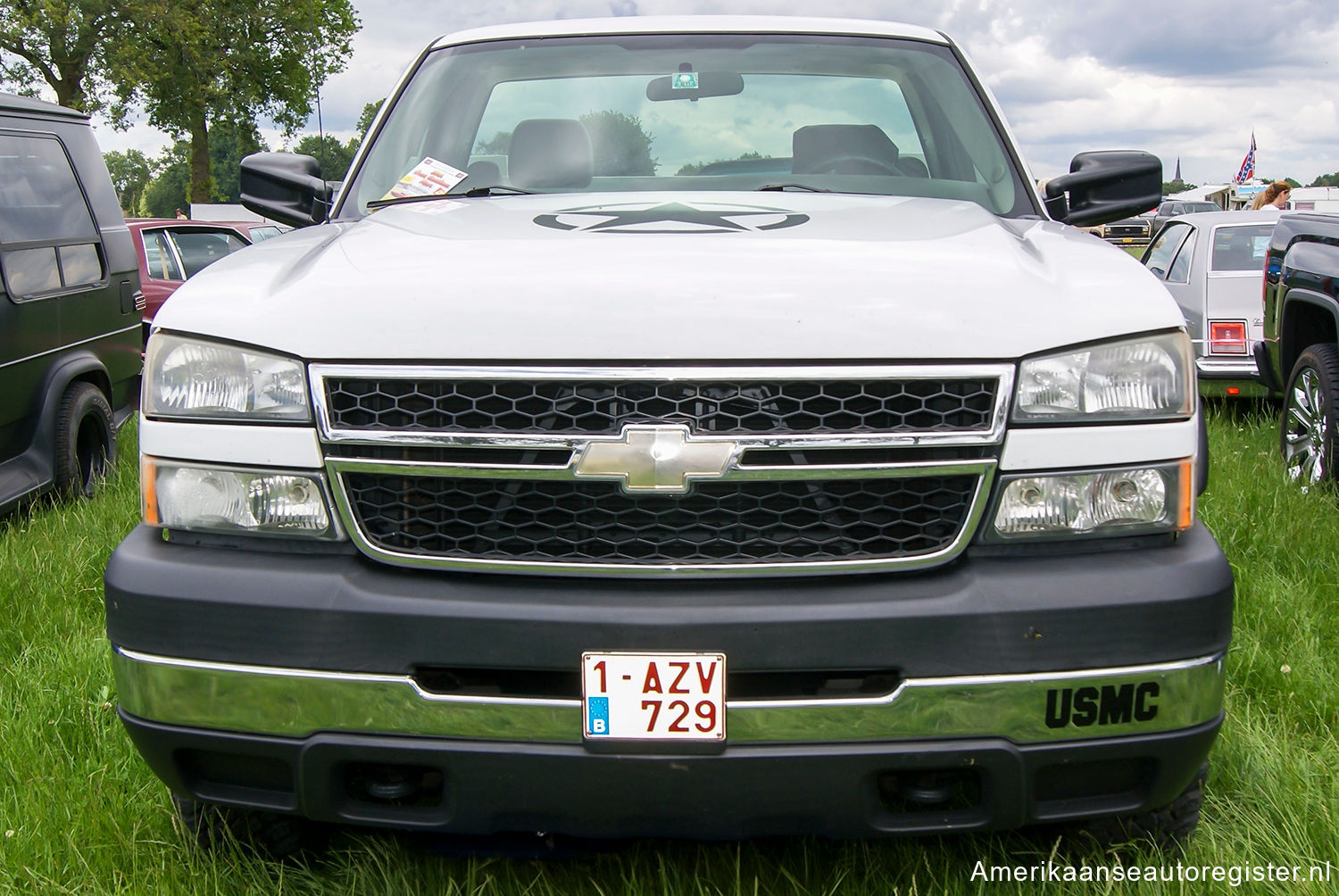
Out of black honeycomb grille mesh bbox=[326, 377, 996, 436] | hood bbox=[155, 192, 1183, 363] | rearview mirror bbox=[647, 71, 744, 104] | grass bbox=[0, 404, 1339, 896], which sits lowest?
grass bbox=[0, 404, 1339, 896]

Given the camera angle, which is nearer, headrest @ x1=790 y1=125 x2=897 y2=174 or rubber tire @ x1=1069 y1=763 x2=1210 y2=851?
rubber tire @ x1=1069 y1=763 x2=1210 y2=851

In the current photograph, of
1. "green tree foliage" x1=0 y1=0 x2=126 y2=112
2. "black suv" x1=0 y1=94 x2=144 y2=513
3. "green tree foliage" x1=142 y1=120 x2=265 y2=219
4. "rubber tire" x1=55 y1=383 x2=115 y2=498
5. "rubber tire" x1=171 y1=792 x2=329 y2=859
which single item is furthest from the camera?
"green tree foliage" x1=142 y1=120 x2=265 y2=219

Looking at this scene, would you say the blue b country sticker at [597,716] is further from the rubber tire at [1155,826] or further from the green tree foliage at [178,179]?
the green tree foliage at [178,179]

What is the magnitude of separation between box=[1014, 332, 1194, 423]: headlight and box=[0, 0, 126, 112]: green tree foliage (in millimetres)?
34098

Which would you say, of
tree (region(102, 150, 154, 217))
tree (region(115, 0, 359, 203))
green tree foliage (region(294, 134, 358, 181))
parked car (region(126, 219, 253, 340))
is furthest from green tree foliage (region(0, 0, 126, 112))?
tree (region(102, 150, 154, 217))

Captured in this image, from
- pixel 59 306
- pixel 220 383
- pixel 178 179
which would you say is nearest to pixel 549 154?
pixel 220 383

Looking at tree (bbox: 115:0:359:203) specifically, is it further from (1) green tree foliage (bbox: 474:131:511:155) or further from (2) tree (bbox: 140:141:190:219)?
(2) tree (bbox: 140:141:190:219)

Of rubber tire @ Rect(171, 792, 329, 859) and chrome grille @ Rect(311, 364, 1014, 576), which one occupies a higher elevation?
chrome grille @ Rect(311, 364, 1014, 576)

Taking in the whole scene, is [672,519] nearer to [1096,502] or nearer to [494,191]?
[1096,502]

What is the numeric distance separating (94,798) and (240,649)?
1.05 m

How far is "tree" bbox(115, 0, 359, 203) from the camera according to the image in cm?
3262

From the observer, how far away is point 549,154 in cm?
328

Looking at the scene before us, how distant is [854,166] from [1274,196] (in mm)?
10823

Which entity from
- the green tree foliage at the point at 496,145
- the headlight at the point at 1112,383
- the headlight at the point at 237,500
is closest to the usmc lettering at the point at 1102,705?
the headlight at the point at 1112,383
